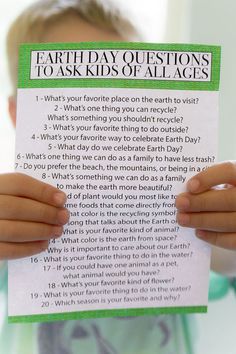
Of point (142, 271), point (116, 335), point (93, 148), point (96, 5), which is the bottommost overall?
point (116, 335)

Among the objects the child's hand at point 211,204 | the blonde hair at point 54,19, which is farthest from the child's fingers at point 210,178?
the blonde hair at point 54,19

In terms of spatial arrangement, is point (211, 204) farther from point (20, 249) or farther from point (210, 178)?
point (20, 249)

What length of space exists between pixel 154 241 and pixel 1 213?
155 mm

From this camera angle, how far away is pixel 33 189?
33cm

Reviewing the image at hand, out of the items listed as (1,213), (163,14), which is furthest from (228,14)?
(1,213)

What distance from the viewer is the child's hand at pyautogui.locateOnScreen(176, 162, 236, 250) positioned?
343 mm

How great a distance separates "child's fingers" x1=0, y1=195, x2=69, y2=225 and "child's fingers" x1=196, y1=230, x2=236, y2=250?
141 mm

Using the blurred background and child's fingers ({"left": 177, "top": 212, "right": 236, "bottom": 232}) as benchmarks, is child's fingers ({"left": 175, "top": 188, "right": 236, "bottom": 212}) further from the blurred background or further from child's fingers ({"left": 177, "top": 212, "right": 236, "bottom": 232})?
the blurred background

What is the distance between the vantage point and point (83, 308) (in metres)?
0.37

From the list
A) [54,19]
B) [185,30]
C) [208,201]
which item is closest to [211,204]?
[208,201]

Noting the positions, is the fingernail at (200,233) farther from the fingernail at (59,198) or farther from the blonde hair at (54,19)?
the blonde hair at (54,19)

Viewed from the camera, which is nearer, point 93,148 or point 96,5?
point 93,148

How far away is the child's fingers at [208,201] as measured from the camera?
0.34 metres

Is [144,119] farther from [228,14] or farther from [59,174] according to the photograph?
[228,14]
